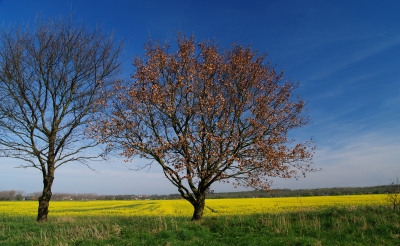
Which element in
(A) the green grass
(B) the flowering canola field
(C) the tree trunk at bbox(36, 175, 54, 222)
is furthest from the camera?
(B) the flowering canola field

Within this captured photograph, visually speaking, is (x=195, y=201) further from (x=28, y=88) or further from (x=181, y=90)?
(x=28, y=88)

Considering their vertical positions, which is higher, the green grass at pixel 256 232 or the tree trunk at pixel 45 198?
the tree trunk at pixel 45 198

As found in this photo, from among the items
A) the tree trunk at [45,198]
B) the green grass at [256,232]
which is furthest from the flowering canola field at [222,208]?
the tree trunk at [45,198]

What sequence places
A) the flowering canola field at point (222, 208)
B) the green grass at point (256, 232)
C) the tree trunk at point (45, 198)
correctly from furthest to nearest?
the flowering canola field at point (222, 208) < the tree trunk at point (45, 198) < the green grass at point (256, 232)

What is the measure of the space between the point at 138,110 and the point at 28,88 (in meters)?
8.64

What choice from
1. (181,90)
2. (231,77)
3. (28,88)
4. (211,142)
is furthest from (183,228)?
(28,88)

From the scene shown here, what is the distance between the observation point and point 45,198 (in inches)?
727

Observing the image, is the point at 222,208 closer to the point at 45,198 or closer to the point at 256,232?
the point at 45,198

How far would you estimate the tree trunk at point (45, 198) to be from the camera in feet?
59.9

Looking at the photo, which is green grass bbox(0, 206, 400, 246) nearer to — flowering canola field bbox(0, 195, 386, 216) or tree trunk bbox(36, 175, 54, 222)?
tree trunk bbox(36, 175, 54, 222)

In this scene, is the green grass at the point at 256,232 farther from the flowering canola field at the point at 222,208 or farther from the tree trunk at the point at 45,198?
the flowering canola field at the point at 222,208

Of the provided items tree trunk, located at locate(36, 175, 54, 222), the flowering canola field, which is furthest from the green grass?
the flowering canola field

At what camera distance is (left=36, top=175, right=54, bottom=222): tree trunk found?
1827cm

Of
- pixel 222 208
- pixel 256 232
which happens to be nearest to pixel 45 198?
pixel 256 232
